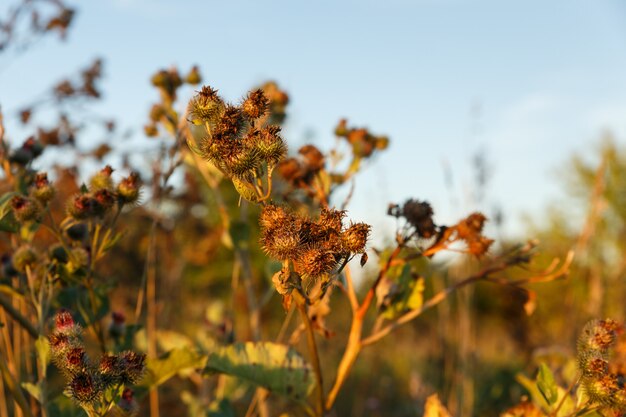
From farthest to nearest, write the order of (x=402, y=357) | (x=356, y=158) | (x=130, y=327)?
(x=402, y=357)
(x=356, y=158)
(x=130, y=327)

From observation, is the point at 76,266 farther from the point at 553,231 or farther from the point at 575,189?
the point at 575,189

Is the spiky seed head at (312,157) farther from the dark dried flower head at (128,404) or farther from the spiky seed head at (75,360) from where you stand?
the spiky seed head at (75,360)

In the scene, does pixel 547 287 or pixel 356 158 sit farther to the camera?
pixel 547 287

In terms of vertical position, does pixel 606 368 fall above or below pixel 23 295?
below

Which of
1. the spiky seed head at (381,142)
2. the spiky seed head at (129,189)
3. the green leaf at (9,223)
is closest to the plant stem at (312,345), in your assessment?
the spiky seed head at (129,189)

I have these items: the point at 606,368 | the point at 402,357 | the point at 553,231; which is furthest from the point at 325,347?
the point at 553,231

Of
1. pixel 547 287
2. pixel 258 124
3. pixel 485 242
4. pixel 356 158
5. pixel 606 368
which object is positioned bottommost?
pixel 606 368

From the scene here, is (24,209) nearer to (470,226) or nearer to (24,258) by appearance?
(24,258)
